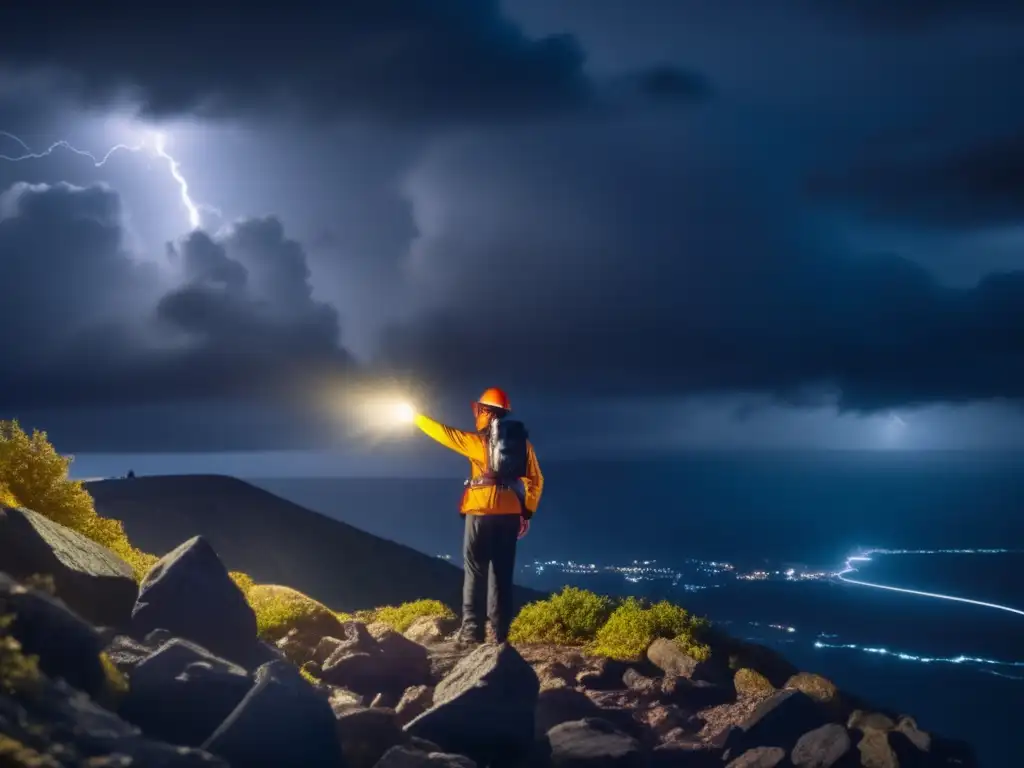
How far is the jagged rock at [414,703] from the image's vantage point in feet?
29.6

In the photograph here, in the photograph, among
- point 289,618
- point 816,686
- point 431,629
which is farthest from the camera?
→ point 431,629

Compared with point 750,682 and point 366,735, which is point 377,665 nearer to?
point 366,735

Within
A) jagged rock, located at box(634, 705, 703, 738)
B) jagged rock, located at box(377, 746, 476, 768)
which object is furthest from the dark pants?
jagged rock, located at box(377, 746, 476, 768)

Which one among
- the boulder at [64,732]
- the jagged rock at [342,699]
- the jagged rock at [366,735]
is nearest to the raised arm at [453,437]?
the jagged rock at [342,699]

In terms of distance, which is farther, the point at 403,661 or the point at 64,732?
the point at 403,661

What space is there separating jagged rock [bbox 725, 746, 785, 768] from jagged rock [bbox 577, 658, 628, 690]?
2496 millimetres

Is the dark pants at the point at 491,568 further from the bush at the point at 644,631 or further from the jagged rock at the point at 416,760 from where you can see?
the jagged rock at the point at 416,760

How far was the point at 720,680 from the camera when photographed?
12.2 meters

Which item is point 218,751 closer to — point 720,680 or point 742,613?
point 720,680

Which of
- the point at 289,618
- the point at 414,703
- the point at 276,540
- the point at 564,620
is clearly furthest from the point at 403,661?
the point at 276,540

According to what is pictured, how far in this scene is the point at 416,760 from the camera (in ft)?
24.2

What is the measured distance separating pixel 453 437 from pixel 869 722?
6110 millimetres

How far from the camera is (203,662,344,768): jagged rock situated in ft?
22.9

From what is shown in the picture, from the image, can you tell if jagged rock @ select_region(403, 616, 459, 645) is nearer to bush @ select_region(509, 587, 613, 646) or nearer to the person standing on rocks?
the person standing on rocks
